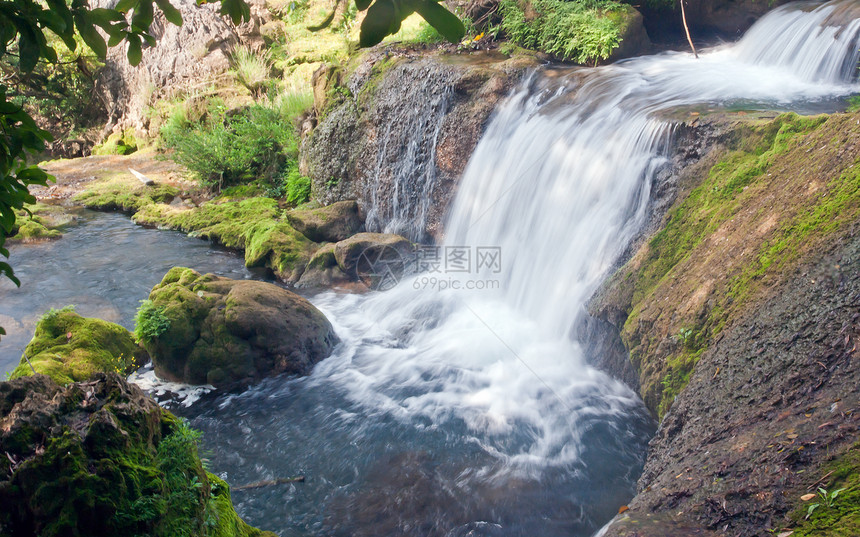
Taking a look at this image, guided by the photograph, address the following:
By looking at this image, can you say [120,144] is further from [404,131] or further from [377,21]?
[377,21]

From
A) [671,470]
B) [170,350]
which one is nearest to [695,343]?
[671,470]

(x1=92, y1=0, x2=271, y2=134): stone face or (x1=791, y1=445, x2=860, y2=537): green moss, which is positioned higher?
(x1=92, y1=0, x2=271, y2=134): stone face

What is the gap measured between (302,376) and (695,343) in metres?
3.76

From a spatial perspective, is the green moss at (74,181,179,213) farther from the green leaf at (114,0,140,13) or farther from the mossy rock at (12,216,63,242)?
the green leaf at (114,0,140,13)

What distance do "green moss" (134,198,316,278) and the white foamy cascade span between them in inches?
47.5

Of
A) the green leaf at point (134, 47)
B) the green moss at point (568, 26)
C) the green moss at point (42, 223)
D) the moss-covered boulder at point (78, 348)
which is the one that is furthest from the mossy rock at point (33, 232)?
the green leaf at point (134, 47)

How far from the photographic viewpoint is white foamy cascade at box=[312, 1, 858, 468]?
17.0 feet

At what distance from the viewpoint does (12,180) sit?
1588 millimetres

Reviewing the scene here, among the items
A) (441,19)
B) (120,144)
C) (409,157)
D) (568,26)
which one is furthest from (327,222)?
(120,144)

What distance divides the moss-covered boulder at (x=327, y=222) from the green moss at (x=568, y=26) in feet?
13.2

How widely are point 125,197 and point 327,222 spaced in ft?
18.6

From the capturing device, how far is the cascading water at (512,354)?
163 inches

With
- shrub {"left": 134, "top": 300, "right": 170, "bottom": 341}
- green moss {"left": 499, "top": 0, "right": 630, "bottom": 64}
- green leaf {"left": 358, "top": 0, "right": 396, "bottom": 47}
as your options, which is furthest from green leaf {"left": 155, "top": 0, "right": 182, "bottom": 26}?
green moss {"left": 499, "top": 0, "right": 630, "bottom": 64}
